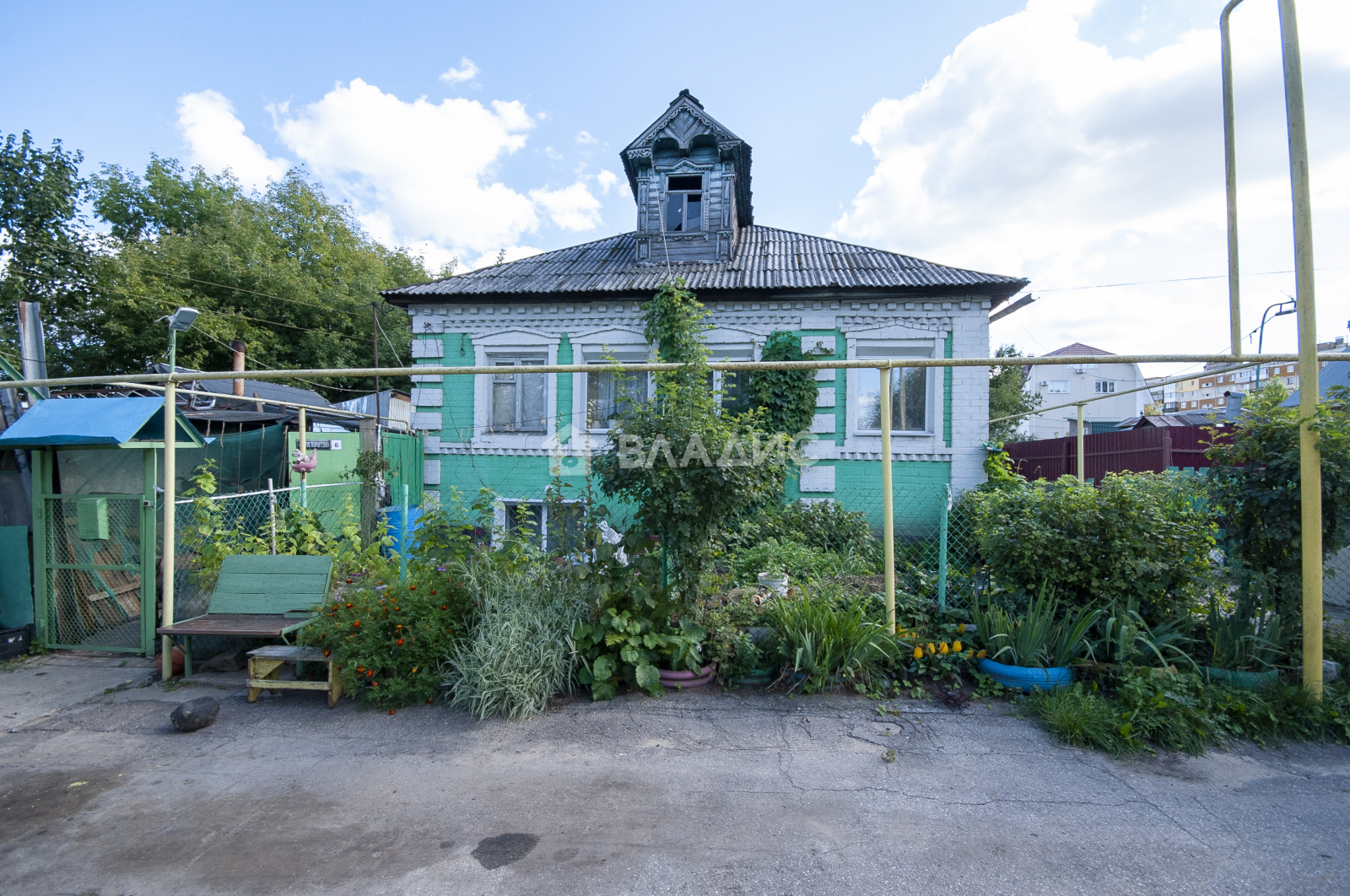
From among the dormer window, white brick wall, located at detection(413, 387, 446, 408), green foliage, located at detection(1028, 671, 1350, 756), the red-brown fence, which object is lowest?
green foliage, located at detection(1028, 671, 1350, 756)

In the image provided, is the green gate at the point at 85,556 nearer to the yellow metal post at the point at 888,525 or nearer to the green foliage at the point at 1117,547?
the yellow metal post at the point at 888,525

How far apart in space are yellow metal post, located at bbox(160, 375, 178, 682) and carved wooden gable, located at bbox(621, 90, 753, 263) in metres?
7.36

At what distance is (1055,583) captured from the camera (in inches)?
179

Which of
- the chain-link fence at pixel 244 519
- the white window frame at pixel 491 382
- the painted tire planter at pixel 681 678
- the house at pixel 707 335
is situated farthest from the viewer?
the white window frame at pixel 491 382

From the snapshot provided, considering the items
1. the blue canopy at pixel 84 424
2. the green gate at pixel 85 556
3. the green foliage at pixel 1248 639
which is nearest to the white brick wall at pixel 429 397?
the blue canopy at pixel 84 424

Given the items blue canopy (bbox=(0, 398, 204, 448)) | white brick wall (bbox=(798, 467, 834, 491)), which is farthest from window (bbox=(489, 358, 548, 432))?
blue canopy (bbox=(0, 398, 204, 448))

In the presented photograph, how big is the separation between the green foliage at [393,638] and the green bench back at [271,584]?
1.91ft

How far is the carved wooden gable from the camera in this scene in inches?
418

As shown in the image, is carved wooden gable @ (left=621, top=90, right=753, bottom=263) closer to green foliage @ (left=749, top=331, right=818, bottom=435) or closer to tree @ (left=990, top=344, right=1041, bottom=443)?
green foliage @ (left=749, top=331, right=818, bottom=435)

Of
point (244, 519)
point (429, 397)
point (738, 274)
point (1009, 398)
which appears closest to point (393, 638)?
point (244, 519)

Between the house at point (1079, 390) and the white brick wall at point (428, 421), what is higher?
the house at point (1079, 390)

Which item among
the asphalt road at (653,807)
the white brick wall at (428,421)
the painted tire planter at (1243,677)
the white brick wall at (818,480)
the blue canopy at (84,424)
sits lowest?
the asphalt road at (653,807)

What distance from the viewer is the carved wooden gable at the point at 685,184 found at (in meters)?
10.6

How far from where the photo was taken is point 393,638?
448cm
